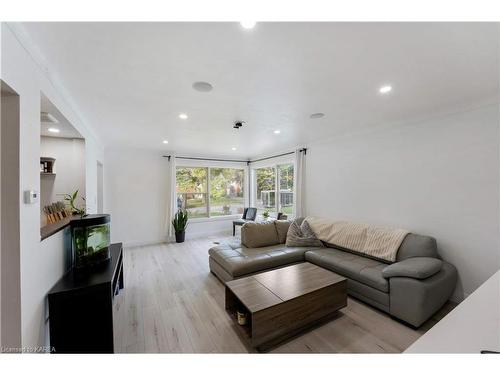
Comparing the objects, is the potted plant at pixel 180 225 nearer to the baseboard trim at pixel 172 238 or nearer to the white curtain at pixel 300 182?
the baseboard trim at pixel 172 238

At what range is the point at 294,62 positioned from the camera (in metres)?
1.46

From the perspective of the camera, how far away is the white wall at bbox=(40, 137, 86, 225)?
259cm

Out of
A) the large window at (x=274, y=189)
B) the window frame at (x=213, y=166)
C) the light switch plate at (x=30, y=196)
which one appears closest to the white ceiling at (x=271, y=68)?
the light switch plate at (x=30, y=196)

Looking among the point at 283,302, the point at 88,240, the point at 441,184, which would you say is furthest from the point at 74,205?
the point at 441,184

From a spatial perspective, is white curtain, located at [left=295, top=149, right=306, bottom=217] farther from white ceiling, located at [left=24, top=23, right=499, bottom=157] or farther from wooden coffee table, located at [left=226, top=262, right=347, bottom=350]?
wooden coffee table, located at [left=226, top=262, right=347, bottom=350]

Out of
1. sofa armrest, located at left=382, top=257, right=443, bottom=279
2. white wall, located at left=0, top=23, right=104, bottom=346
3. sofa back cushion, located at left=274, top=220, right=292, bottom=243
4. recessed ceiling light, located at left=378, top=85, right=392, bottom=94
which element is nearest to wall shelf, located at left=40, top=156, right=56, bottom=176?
white wall, located at left=0, top=23, right=104, bottom=346

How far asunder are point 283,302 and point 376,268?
1.46m

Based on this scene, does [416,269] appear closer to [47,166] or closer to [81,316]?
[81,316]

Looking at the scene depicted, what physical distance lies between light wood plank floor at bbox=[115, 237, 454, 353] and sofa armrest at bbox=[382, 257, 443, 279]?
488mm

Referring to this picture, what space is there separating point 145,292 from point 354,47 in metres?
3.47

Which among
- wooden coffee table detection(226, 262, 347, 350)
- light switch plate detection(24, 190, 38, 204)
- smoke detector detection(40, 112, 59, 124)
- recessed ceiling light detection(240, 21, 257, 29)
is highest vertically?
recessed ceiling light detection(240, 21, 257, 29)

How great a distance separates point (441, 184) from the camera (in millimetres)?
2426
